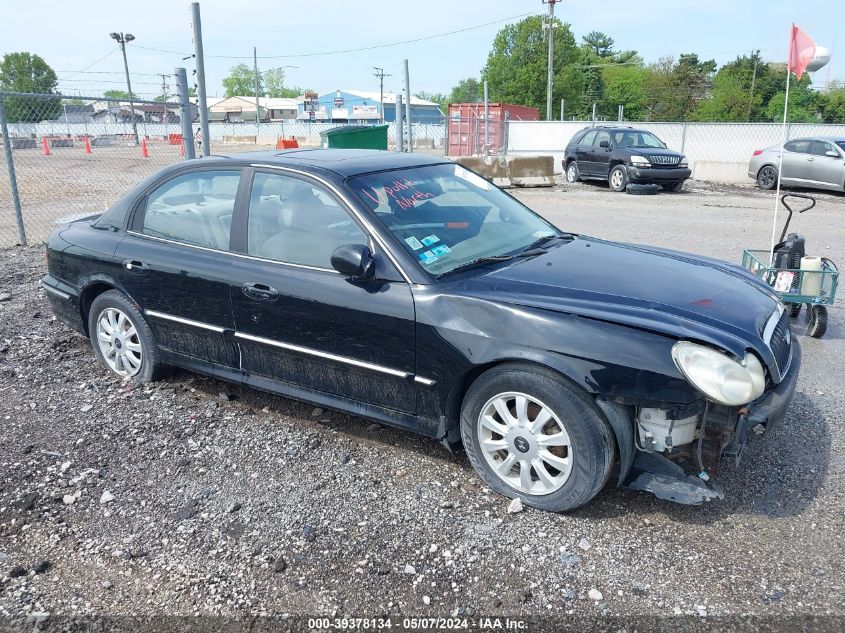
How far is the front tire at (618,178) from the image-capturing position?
17656 millimetres

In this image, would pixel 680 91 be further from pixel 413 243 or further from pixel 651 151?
pixel 413 243

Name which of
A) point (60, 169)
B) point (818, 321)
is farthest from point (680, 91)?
point (818, 321)

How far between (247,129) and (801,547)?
178 ft

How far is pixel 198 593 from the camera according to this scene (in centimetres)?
281

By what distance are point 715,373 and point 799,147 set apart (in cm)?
1747

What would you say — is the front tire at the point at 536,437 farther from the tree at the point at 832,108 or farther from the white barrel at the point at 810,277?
the tree at the point at 832,108

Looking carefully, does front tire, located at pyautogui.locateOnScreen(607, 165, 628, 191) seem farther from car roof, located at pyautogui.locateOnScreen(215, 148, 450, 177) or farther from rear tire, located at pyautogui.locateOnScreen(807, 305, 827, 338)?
car roof, located at pyautogui.locateOnScreen(215, 148, 450, 177)

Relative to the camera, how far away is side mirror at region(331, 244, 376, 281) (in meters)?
3.48

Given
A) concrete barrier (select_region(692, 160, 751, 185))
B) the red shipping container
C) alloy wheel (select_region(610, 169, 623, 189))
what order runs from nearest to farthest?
alloy wheel (select_region(610, 169, 623, 189))
concrete barrier (select_region(692, 160, 751, 185))
the red shipping container

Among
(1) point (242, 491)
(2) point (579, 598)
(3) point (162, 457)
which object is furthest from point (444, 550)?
(3) point (162, 457)

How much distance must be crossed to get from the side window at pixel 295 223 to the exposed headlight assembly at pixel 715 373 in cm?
173

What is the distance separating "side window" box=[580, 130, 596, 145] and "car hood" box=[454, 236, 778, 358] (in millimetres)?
15784

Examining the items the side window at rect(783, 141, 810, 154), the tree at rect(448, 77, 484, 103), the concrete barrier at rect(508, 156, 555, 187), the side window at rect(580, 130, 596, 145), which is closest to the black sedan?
the concrete barrier at rect(508, 156, 555, 187)

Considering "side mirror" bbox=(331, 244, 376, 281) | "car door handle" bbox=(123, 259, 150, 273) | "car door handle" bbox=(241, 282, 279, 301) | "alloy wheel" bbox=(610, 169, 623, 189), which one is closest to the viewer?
"side mirror" bbox=(331, 244, 376, 281)
